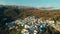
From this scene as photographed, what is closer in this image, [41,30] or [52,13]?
[41,30]

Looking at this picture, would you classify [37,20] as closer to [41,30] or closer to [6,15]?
[41,30]

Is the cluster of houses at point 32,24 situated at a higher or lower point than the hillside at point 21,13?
lower

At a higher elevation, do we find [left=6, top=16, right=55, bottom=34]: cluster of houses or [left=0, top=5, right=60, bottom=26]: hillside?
[left=0, top=5, right=60, bottom=26]: hillside

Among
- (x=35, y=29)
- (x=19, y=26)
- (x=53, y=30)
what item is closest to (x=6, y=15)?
(x=19, y=26)

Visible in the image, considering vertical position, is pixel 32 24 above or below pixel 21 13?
below

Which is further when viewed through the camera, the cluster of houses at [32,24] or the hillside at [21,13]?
the hillside at [21,13]

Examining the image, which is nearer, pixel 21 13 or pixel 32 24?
pixel 32 24

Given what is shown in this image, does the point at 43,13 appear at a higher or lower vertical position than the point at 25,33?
higher

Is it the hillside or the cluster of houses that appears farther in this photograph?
the hillside
